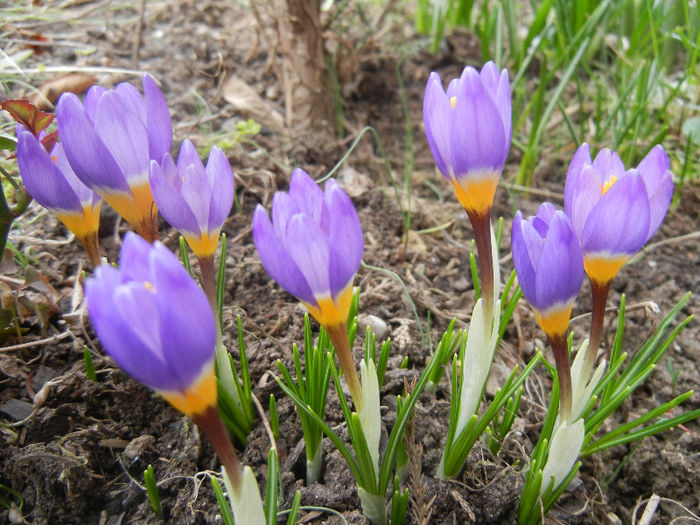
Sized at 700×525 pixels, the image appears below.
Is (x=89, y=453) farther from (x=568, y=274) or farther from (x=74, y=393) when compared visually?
(x=568, y=274)

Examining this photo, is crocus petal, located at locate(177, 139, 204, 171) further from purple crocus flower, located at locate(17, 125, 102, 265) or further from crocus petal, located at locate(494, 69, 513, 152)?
crocus petal, located at locate(494, 69, 513, 152)

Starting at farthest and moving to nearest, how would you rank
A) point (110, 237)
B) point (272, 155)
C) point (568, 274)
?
point (272, 155) → point (110, 237) → point (568, 274)

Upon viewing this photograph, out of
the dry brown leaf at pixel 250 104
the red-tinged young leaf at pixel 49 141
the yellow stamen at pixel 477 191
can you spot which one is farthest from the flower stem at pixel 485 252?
the dry brown leaf at pixel 250 104

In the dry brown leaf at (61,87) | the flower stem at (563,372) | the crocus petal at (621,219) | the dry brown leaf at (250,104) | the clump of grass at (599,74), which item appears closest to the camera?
the crocus petal at (621,219)

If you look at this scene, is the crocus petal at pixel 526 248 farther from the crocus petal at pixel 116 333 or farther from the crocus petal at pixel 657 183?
the crocus petal at pixel 116 333

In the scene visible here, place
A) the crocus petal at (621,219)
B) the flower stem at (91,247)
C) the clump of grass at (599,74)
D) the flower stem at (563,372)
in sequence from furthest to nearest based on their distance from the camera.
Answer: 1. the clump of grass at (599,74)
2. the flower stem at (91,247)
3. the flower stem at (563,372)
4. the crocus petal at (621,219)

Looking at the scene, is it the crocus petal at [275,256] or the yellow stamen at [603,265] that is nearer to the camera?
the crocus petal at [275,256]

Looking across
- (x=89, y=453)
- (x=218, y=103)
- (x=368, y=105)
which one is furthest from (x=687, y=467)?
(x=218, y=103)
